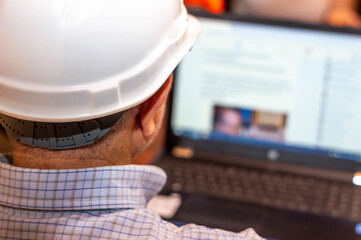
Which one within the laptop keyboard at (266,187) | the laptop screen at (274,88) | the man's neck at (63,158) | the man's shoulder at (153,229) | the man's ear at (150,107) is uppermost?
the laptop screen at (274,88)

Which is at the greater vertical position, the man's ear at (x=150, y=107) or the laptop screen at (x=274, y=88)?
the laptop screen at (x=274, y=88)

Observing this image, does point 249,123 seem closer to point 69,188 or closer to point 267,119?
point 267,119

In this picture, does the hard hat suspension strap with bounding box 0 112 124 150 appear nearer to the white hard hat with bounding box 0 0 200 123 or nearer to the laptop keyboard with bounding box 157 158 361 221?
the white hard hat with bounding box 0 0 200 123

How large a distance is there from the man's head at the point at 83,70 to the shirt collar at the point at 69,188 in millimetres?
24

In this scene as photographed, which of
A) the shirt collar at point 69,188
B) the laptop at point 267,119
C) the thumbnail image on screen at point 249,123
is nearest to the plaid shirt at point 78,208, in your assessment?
the shirt collar at point 69,188

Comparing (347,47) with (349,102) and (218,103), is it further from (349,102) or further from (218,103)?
(218,103)

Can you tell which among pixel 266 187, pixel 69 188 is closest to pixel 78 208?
pixel 69 188

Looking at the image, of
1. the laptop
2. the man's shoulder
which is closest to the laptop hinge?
the laptop

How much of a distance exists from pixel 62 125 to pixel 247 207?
57cm

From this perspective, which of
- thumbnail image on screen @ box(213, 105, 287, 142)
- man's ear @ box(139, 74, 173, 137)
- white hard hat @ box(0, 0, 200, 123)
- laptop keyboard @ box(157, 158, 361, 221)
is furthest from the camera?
thumbnail image on screen @ box(213, 105, 287, 142)

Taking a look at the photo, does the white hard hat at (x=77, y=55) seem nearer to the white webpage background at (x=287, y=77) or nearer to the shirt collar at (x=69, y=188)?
the shirt collar at (x=69, y=188)

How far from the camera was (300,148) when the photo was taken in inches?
49.5

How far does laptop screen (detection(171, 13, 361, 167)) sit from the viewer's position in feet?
3.94

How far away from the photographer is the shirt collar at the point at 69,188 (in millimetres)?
677
